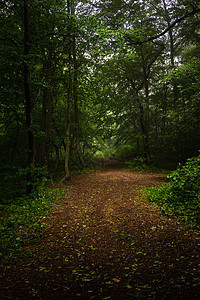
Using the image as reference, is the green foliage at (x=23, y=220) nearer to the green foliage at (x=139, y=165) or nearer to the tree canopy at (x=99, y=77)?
the tree canopy at (x=99, y=77)

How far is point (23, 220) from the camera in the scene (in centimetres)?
547

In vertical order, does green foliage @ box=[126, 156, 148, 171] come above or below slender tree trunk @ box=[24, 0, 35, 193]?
below

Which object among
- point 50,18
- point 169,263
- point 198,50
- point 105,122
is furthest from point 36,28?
point 198,50

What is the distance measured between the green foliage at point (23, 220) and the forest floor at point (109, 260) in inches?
10.0

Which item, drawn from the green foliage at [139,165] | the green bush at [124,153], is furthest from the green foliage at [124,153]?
the green foliage at [139,165]

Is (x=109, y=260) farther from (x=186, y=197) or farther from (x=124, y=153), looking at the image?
(x=124, y=153)

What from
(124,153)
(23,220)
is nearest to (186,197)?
(23,220)

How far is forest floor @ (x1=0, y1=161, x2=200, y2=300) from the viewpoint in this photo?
273cm

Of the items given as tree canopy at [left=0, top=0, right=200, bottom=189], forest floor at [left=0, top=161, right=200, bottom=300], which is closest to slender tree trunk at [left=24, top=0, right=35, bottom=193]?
tree canopy at [left=0, top=0, right=200, bottom=189]

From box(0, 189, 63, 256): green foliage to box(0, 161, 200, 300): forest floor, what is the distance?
255mm

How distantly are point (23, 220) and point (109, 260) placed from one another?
307 centimetres

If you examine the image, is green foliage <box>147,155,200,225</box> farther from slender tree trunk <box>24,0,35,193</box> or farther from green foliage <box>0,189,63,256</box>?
slender tree trunk <box>24,0,35,193</box>

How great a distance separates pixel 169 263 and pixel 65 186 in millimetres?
7085

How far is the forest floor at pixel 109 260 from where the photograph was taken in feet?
8.95
